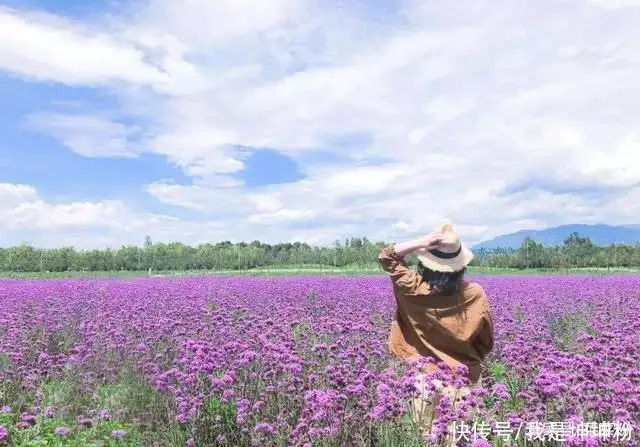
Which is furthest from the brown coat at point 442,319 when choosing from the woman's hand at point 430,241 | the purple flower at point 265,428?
the purple flower at point 265,428

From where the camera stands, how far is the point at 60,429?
182 inches

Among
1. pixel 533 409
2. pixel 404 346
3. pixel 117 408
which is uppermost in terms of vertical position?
pixel 404 346

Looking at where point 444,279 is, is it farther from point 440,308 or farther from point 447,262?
point 440,308

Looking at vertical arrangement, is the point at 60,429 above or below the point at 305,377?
below

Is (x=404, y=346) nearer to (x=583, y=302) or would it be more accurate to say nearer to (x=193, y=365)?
(x=193, y=365)

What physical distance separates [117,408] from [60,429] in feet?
4.47

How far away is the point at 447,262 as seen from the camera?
14.4ft

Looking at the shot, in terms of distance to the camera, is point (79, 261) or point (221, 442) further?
point (79, 261)

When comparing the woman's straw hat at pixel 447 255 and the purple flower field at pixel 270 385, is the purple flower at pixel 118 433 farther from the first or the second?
the woman's straw hat at pixel 447 255

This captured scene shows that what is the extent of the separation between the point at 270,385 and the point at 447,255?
162 cm

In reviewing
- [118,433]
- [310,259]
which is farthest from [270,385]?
[310,259]

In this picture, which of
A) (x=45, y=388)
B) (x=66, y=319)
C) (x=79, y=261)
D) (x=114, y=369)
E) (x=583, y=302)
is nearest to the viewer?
(x=45, y=388)

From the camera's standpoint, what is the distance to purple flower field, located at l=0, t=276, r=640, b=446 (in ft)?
12.9

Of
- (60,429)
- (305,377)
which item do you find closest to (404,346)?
(305,377)
